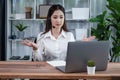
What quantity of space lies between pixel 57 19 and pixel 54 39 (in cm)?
22

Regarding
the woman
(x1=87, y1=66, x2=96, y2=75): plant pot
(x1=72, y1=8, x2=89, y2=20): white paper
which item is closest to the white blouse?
the woman

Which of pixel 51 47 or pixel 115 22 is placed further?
pixel 115 22

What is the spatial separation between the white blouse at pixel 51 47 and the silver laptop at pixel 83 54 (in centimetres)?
78

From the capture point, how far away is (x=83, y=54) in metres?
1.73

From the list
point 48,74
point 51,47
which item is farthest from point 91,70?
point 51,47

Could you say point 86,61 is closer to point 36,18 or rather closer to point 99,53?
point 99,53

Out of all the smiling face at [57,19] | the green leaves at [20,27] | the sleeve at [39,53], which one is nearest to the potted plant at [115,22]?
the green leaves at [20,27]

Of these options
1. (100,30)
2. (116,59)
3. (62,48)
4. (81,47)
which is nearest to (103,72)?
(81,47)

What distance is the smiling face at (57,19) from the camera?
2.58 meters

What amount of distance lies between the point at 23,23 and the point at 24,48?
50cm

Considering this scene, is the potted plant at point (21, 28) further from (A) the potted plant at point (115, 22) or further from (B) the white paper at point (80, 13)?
(A) the potted plant at point (115, 22)

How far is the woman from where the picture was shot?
2.58m

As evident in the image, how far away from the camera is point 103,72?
1.81 meters

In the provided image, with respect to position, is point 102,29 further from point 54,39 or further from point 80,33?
point 54,39
